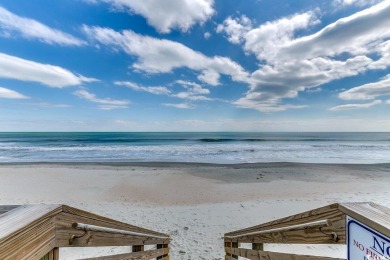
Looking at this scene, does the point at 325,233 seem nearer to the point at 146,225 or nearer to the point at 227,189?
the point at 146,225

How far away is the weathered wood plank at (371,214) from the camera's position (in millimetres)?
813

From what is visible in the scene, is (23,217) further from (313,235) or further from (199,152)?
(199,152)

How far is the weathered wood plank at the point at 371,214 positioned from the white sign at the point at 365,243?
0.03 meters

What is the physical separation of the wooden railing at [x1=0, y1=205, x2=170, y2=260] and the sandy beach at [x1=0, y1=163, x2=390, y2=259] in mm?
3884

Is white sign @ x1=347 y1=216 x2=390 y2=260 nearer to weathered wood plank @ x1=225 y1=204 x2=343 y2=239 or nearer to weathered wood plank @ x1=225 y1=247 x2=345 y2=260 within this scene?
weathered wood plank @ x1=225 y1=204 x2=343 y2=239

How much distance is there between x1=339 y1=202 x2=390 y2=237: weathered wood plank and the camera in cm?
81

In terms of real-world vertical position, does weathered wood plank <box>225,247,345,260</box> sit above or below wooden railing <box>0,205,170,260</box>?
below

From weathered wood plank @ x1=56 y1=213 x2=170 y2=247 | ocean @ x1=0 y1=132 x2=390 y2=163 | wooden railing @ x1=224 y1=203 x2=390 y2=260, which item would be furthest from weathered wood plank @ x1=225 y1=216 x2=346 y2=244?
ocean @ x1=0 y1=132 x2=390 y2=163

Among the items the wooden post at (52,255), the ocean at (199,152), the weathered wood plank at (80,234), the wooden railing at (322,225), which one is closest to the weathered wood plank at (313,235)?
the wooden railing at (322,225)

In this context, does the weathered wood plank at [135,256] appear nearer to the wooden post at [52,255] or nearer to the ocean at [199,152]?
the wooden post at [52,255]

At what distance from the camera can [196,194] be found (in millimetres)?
9234

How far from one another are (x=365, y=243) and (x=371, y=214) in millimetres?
133

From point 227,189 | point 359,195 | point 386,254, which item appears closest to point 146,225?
point 227,189

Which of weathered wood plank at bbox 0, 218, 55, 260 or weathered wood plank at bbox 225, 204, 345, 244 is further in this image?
weathered wood plank at bbox 225, 204, 345, 244
